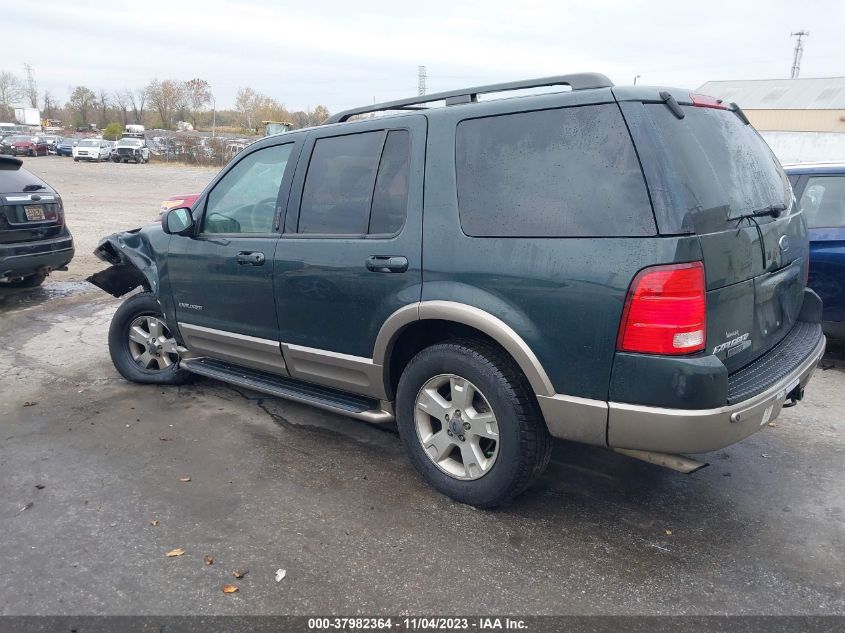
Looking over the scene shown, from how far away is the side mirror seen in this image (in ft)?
14.5

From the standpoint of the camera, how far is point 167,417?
4.57 meters

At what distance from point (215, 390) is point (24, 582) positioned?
2418 millimetres

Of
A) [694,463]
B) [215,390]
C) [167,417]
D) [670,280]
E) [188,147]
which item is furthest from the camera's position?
[188,147]

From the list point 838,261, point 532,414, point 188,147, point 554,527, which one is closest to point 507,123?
point 532,414

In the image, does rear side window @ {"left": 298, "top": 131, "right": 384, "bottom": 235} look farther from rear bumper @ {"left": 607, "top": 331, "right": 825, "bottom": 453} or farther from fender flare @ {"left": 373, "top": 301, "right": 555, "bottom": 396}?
rear bumper @ {"left": 607, "top": 331, "right": 825, "bottom": 453}

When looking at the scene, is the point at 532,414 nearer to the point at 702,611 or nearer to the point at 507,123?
the point at 702,611

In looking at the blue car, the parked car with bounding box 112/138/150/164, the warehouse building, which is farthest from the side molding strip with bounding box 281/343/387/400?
the parked car with bounding box 112/138/150/164

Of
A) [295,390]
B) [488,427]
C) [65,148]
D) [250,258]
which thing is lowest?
[295,390]

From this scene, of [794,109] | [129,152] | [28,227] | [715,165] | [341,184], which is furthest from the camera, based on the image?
[794,109]

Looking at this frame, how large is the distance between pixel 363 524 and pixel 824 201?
4884 mm

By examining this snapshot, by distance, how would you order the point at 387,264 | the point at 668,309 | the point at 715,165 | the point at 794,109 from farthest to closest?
1. the point at 794,109
2. the point at 387,264
3. the point at 715,165
4. the point at 668,309

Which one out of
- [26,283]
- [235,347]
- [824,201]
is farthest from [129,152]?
[824,201]

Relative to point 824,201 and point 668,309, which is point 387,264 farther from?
point 824,201

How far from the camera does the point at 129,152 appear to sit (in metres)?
42.0
